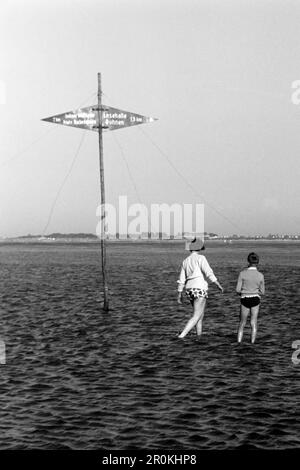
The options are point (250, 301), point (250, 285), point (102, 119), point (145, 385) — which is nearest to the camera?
point (145, 385)

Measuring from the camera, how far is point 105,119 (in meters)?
22.6

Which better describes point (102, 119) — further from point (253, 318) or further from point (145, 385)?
point (145, 385)

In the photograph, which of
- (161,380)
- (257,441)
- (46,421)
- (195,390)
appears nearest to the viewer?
(257,441)

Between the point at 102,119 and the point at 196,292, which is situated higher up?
the point at 102,119

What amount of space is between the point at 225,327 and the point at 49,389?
9.18 meters

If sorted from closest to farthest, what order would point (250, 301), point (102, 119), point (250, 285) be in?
point (250, 285) < point (250, 301) < point (102, 119)

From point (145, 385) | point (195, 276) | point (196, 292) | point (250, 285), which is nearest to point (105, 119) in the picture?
point (195, 276)

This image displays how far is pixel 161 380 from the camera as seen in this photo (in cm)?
1225

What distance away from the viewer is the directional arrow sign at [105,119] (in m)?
22.4

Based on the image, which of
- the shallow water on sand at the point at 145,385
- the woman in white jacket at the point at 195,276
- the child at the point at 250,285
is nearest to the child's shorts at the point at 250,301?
the child at the point at 250,285

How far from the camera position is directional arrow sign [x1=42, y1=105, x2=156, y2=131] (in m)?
22.4

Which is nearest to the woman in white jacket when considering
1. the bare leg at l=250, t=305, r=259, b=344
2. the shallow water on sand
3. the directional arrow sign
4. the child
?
the child
